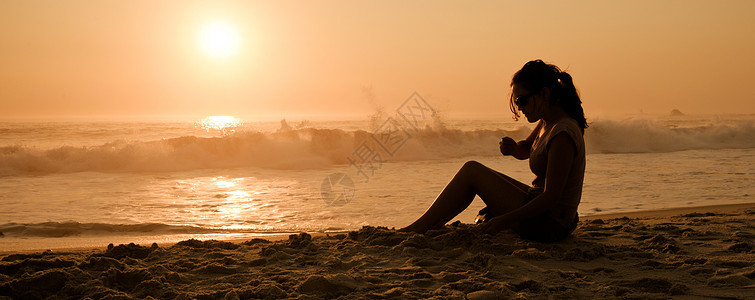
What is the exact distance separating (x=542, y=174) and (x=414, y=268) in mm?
1099

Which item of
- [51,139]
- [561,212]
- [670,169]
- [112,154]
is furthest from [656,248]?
[51,139]

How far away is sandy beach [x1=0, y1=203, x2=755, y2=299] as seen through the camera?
118 inches

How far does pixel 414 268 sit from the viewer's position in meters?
3.48

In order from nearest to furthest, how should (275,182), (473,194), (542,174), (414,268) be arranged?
(414,268)
(542,174)
(473,194)
(275,182)

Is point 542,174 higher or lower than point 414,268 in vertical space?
higher

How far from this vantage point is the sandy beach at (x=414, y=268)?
301 cm

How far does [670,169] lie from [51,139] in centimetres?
1908

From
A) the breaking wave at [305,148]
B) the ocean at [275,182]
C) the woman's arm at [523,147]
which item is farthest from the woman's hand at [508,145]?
the breaking wave at [305,148]

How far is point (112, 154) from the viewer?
1384 cm

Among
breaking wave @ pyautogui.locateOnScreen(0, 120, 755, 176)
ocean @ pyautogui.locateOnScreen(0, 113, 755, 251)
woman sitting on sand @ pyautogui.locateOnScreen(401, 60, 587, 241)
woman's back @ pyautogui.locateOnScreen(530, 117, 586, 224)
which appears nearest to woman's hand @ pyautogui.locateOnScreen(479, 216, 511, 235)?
woman sitting on sand @ pyautogui.locateOnScreen(401, 60, 587, 241)

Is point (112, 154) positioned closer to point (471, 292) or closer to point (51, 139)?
point (51, 139)

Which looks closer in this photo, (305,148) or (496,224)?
(496,224)

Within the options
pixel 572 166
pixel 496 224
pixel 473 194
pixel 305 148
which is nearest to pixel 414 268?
pixel 496 224

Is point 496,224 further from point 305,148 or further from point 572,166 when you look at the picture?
point 305,148
